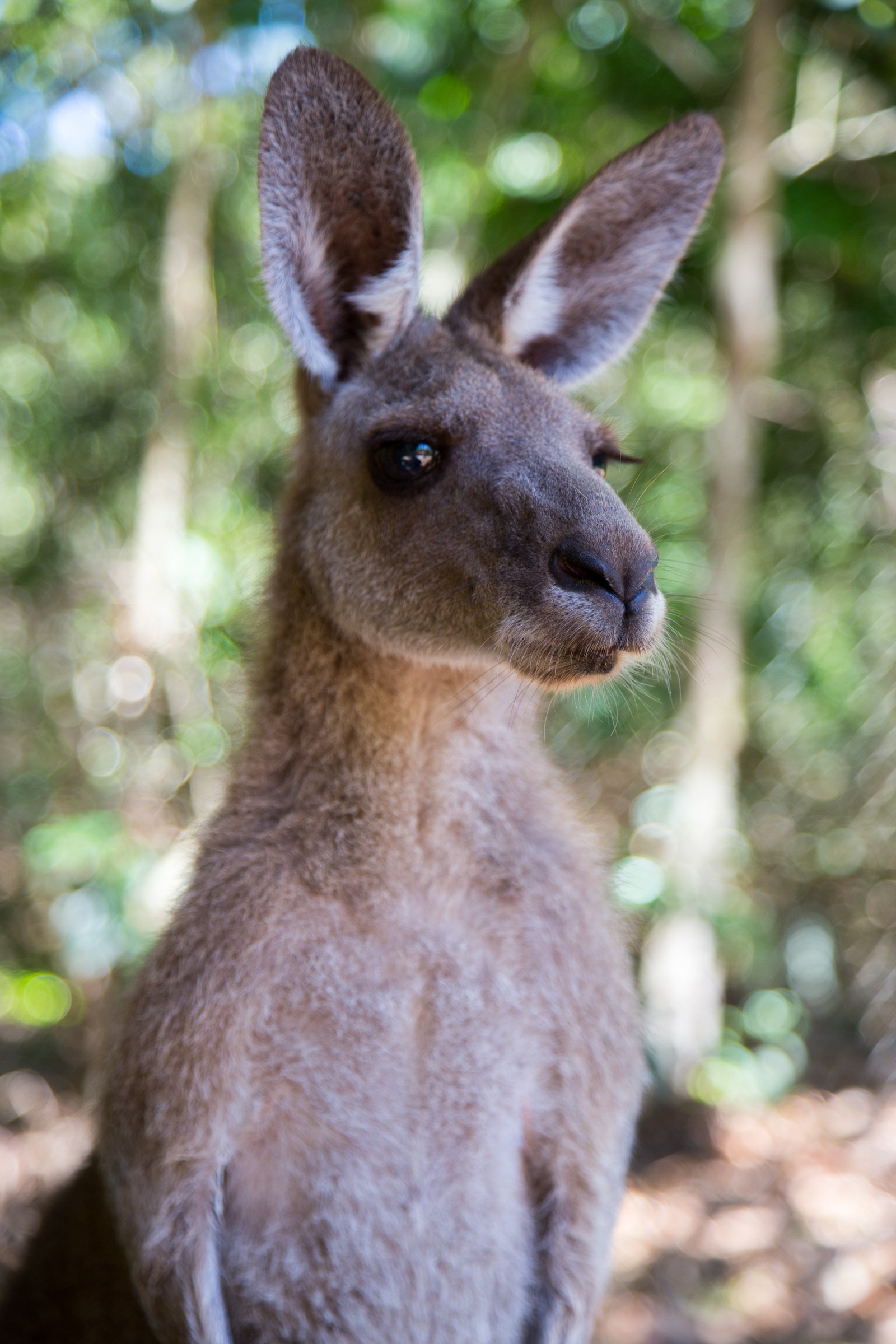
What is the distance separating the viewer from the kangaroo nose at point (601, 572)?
5.98ft

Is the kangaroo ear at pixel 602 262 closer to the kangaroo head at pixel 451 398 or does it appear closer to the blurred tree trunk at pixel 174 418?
the kangaroo head at pixel 451 398

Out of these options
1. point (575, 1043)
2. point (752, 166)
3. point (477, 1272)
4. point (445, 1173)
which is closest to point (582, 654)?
point (575, 1043)

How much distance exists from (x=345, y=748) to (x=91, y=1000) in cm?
337

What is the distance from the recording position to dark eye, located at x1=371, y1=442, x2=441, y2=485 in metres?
2.11

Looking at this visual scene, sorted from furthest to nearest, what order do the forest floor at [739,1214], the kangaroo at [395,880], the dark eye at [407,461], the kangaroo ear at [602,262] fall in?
the forest floor at [739,1214] → the kangaroo ear at [602,262] → the dark eye at [407,461] → the kangaroo at [395,880]

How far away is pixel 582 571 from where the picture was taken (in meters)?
1.84

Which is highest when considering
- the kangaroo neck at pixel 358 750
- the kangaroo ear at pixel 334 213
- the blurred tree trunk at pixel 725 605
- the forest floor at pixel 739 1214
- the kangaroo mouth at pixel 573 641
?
the kangaroo ear at pixel 334 213

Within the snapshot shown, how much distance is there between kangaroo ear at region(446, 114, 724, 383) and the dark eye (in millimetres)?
426

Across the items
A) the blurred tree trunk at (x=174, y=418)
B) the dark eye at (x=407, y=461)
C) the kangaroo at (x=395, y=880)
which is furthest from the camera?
the blurred tree trunk at (x=174, y=418)

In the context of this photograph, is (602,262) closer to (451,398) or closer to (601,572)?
(451,398)

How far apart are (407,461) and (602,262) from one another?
792mm

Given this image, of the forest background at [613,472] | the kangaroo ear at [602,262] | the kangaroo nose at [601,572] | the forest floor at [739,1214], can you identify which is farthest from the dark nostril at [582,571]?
the forest floor at [739,1214]

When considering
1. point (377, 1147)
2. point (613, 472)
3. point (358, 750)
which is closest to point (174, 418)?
point (613, 472)

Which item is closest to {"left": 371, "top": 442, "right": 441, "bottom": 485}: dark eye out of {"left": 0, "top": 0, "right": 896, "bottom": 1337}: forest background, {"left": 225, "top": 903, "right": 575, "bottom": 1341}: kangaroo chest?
{"left": 225, "top": 903, "right": 575, "bottom": 1341}: kangaroo chest
